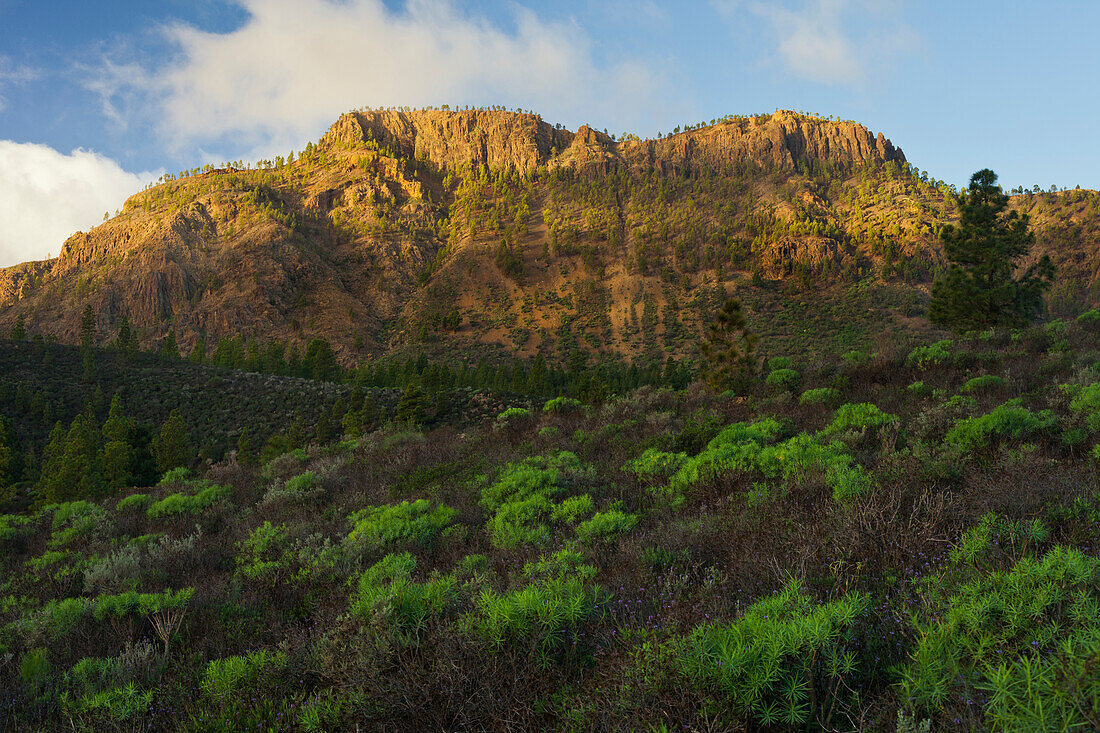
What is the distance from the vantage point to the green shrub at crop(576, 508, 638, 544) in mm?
5554

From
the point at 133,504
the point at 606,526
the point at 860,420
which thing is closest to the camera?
the point at 606,526

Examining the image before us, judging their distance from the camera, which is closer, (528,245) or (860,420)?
(860,420)

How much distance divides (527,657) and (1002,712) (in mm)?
2136

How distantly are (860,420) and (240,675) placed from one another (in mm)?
8950

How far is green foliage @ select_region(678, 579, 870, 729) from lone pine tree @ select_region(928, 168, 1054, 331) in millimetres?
30016

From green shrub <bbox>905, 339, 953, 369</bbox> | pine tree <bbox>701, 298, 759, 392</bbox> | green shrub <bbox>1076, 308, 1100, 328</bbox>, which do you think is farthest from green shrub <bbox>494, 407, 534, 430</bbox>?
green shrub <bbox>1076, 308, 1100, 328</bbox>

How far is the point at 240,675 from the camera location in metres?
3.43

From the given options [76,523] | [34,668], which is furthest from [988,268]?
[76,523]

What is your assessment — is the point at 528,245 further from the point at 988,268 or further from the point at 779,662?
the point at 779,662

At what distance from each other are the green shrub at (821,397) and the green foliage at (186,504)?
13.6 m

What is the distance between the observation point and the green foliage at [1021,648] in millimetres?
1623

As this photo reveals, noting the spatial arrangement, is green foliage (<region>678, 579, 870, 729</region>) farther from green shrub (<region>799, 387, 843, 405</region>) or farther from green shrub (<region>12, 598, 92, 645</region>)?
green shrub (<region>799, 387, 843, 405</region>)

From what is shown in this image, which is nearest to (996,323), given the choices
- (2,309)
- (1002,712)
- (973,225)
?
(973,225)

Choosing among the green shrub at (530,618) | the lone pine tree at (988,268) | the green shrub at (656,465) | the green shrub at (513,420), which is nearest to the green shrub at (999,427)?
the green shrub at (656,465)
